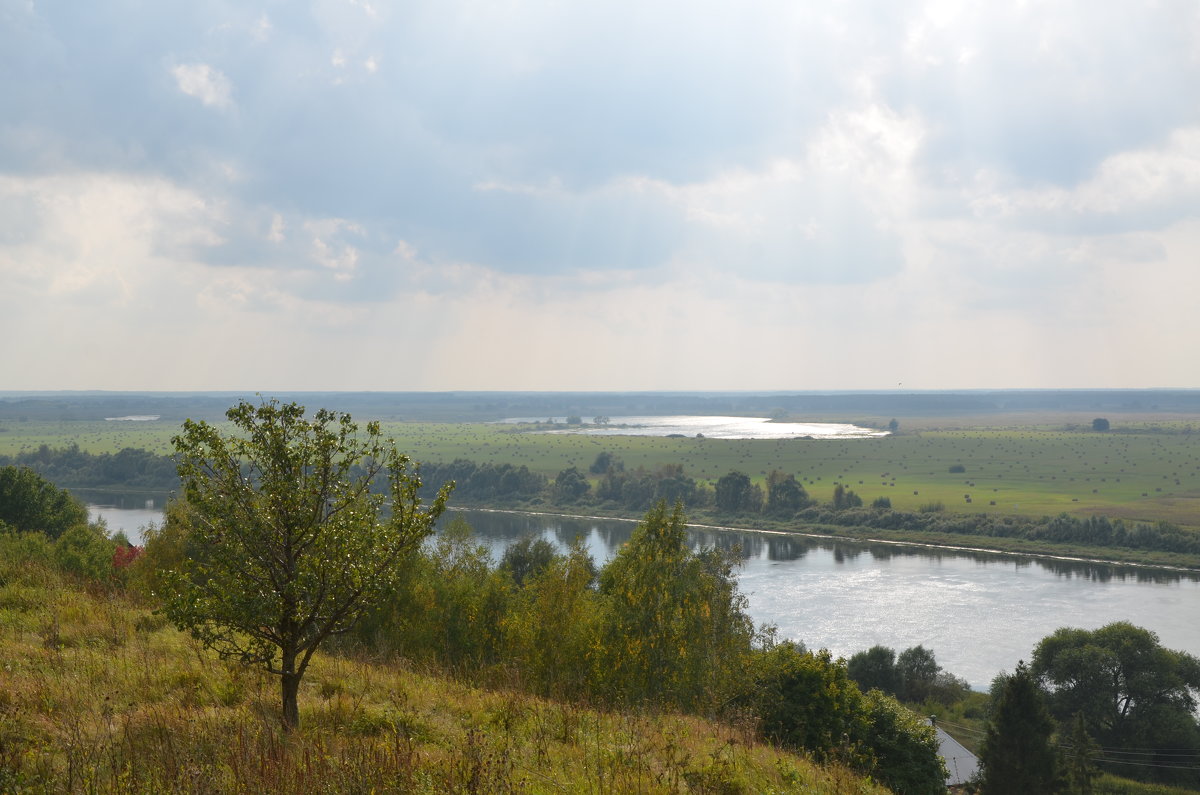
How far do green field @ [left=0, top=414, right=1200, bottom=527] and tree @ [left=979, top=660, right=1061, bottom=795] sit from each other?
6870 centimetres

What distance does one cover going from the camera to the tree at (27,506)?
41.8 metres

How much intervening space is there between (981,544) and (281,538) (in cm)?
8158

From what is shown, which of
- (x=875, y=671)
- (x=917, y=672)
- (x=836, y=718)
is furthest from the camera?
(x=917, y=672)

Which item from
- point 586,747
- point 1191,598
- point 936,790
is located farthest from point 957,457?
point 586,747

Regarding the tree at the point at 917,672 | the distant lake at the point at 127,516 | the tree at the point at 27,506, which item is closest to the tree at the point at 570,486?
the distant lake at the point at 127,516

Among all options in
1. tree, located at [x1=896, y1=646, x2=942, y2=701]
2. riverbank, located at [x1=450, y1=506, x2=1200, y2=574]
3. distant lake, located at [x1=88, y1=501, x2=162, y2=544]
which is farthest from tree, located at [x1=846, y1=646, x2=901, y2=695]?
distant lake, located at [x1=88, y1=501, x2=162, y2=544]

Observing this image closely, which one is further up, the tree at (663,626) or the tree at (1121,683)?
the tree at (663,626)

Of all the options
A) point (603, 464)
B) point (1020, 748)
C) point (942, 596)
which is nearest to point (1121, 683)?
point (1020, 748)

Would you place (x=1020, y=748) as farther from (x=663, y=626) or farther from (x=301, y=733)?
(x=301, y=733)

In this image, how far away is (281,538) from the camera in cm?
795

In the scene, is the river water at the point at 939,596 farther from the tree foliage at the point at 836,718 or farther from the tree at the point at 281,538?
the tree at the point at 281,538

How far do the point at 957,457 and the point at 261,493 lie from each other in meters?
164

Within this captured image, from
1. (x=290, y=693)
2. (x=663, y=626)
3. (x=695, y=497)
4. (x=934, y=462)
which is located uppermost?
(x=290, y=693)

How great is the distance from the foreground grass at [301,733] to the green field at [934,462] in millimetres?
90275
